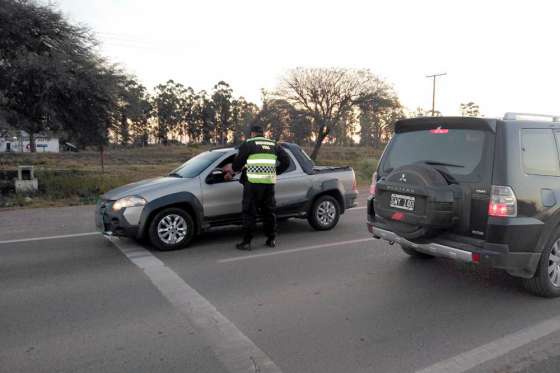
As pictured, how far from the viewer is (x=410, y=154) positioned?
509 centimetres

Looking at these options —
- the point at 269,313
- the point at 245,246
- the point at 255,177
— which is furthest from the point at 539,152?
the point at 245,246

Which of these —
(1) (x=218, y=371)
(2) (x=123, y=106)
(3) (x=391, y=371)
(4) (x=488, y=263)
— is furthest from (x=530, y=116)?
(2) (x=123, y=106)

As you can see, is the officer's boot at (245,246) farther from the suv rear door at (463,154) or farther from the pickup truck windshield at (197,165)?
the suv rear door at (463,154)

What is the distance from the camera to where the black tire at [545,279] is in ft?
14.3

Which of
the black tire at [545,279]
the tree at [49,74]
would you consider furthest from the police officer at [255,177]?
the tree at [49,74]

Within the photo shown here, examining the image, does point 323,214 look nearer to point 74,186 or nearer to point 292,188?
point 292,188

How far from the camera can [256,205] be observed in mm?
6664

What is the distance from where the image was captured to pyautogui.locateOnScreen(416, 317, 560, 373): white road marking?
319 cm

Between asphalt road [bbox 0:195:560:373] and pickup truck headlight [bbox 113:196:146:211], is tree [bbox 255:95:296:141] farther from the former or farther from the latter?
asphalt road [bbox 0:195:560:373]

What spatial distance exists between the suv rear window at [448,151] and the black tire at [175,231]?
10.4ft

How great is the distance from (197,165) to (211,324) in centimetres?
387

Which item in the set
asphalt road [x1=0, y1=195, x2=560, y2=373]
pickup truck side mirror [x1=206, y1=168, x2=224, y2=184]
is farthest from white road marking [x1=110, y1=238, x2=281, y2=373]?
pickup truck side mirror [x1=206, y1=168, x2=224, y2=184]

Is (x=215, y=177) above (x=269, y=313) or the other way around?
above

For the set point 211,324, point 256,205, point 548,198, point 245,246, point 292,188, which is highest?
point 548,198
